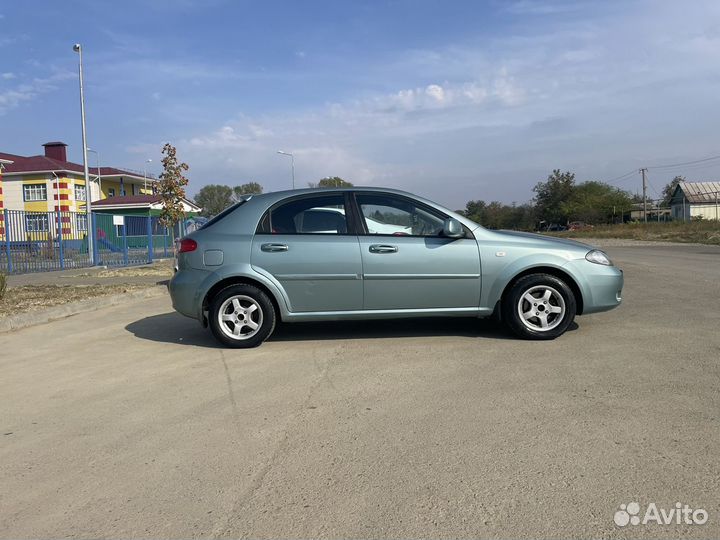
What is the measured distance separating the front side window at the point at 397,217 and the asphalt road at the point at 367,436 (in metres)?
1.22

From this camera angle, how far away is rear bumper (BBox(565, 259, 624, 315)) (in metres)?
6.12

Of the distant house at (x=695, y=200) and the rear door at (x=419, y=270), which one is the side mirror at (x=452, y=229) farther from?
the distant house at (x=695, y=200)

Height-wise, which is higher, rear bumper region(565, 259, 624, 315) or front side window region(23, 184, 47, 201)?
front side window region(23, 184, 47, 201)

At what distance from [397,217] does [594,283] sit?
2230 millimetres

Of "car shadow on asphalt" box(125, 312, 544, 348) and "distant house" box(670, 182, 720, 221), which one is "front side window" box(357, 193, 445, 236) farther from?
"distant house" box(670, 182, 720, 221)

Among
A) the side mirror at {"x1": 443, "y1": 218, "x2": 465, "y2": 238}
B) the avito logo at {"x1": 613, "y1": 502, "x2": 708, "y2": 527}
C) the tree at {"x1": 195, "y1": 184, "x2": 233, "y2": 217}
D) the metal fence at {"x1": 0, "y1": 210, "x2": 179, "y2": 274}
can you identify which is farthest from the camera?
the tree at {"x1": 195, "y1": 184, "x2": 233, "y2": 217}

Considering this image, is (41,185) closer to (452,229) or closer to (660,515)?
(452,229)

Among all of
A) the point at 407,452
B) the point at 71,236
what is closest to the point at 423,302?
the point at 407,452

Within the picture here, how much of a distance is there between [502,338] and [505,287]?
595mm

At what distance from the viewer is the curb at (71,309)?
8125 mm

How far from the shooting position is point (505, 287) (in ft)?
20.2

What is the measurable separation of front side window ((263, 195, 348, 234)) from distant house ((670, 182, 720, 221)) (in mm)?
71084

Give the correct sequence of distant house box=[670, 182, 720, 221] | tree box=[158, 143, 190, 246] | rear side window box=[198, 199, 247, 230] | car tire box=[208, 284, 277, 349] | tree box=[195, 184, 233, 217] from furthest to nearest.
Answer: tree box=[195, 184, 233, 217] → distant house box=[670, 182, 720, 221] → tree box=[158, 143, 190, 246] → rear side window box=[198, 199, 247, 230] → car tire box=[208, 284, 277, 349]

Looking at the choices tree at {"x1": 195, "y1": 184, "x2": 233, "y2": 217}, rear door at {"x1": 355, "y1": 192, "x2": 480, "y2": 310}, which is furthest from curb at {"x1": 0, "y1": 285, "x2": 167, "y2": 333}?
tree at {"x1": 195, "y1": 184, "x2": 233, "y2": 217}
